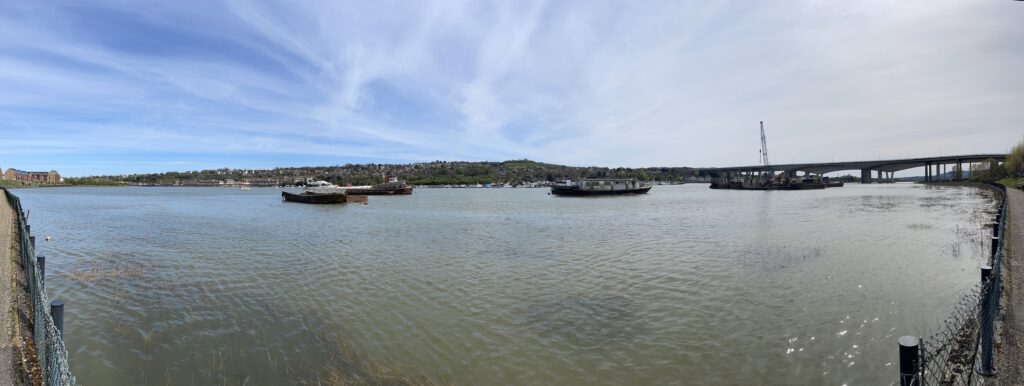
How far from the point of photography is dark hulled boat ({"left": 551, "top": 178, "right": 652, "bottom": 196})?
9344 centimetres

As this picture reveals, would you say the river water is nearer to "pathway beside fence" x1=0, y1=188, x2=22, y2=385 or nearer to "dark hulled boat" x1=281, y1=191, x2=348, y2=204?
"pathway beside fence" x1=0, y1=188, x2=22, y2=385

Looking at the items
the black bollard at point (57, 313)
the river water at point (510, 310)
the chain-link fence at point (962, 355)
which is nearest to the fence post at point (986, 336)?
the chain-link fence at point (962, 355)

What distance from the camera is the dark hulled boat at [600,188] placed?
93438mm

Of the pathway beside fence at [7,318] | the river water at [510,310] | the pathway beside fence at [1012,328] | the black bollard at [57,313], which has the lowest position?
the river water at [510,310]

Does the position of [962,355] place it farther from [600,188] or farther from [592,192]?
[600,188]

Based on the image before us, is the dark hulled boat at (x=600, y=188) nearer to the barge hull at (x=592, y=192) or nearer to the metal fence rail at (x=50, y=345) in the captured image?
the barge hull at (x=592, y=192)

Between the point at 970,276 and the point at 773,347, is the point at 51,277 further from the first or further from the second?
the point at 970,276

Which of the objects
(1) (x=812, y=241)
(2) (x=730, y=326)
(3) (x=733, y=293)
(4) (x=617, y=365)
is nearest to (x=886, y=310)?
(3) (x=733, y=293)

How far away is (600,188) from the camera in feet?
308

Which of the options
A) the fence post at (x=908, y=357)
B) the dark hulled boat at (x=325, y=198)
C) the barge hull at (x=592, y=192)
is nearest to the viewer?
the fence post at (x=908, y=357)

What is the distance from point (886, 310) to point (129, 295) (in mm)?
19566

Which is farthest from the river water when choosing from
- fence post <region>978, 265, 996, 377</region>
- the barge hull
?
the barge hull

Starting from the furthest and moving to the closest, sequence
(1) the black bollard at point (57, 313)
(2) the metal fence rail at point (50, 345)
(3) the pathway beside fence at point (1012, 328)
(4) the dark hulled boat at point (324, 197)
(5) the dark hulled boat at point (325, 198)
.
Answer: (4) the dark hulled boat at point (324, 197) → (5) the dark hulled boat at point (325, 198) → (1) the black bollard at point (57, 313) → (3) the pathway beside fence at point (1012, 328) → (2) the metal fence rail at point (50, 345)

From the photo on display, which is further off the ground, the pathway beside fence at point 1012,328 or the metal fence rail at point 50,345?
the metal fence rail at point 50,345
